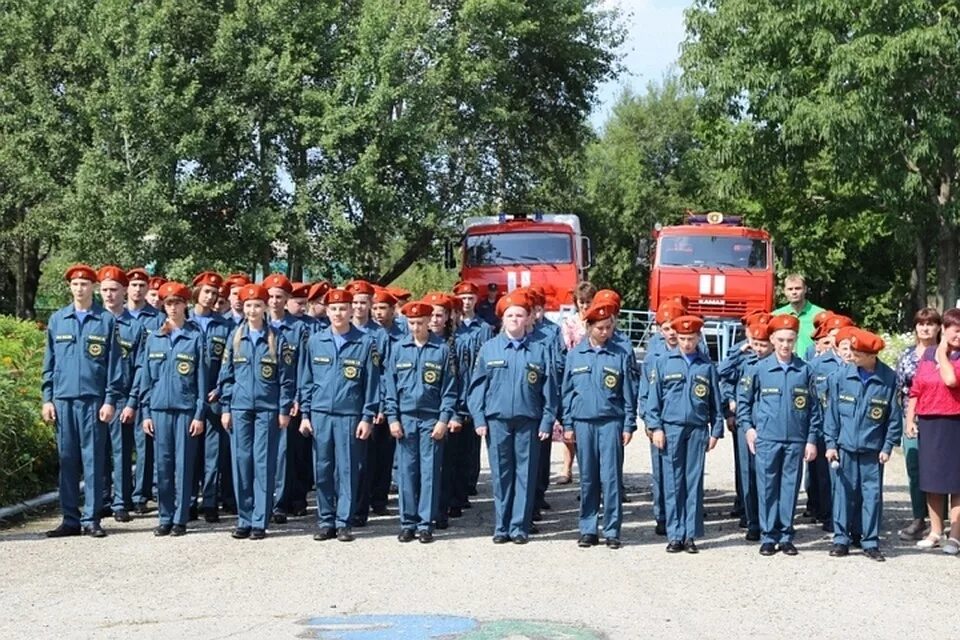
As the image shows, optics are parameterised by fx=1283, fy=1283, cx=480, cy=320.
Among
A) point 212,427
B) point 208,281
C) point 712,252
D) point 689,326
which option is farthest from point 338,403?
point 712,252

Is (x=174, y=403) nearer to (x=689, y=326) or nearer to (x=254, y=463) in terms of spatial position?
(x=254, y=463)

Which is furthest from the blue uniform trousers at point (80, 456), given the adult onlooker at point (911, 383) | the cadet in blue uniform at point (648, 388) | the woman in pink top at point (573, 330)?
the adult onlooker at point (911, 383)

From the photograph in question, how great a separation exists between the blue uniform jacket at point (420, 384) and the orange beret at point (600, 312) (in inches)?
47.9

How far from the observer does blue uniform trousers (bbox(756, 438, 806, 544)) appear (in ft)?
31.9

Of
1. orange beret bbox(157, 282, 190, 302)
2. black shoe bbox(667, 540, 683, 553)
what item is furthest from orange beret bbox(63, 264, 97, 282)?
black shoe bbox(667, 540, 683, 553)

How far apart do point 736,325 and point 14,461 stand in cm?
1376

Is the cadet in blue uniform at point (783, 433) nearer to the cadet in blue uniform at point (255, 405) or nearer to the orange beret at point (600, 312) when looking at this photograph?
the orange beret at point (600, 312)

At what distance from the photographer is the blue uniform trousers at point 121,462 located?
1085 cm

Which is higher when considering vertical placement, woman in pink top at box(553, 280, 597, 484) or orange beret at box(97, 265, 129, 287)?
orange beret at box(97, 265, 129, 287)

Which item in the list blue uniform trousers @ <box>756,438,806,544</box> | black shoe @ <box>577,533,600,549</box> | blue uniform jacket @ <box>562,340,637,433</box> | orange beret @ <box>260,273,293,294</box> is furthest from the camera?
orange beret @ <box>260,273,293,294</box>

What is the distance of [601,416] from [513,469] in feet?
2.72

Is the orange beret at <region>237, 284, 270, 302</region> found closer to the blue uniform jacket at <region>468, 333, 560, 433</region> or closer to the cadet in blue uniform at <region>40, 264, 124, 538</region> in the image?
the cadet in blue uniform at <region>40, 264, 124, 538</region>

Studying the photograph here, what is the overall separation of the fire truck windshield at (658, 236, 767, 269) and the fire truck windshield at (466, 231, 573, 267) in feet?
6.04

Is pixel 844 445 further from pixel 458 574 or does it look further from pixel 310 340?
pixel 310 340
